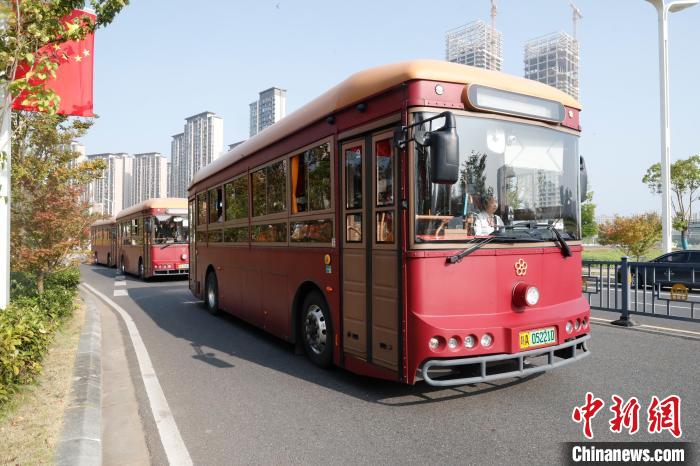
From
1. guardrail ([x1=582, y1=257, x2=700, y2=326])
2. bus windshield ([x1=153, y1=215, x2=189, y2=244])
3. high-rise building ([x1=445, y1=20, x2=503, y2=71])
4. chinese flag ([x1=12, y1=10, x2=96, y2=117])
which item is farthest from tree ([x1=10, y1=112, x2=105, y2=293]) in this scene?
high-rise building ([x1=445, y1=20, x2=503, y2=71])

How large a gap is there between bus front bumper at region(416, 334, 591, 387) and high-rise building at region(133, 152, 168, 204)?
68.2m

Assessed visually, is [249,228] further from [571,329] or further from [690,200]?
[690,200]

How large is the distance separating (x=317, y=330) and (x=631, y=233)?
2498 centimetres

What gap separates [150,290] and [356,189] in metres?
12.4

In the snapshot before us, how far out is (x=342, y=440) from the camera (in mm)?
3943

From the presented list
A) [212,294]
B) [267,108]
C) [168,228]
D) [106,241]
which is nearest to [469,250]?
[212,294]

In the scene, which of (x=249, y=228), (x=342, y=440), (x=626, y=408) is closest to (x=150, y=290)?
(x=249, y=228)

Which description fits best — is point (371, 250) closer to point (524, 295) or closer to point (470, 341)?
point (470, 341)

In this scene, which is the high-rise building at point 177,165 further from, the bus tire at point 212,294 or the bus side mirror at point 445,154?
the bus side mirror at point 445,154

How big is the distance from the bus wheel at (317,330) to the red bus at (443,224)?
0.9 inches

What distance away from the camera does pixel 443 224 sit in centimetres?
448

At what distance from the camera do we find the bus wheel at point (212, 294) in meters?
10.3

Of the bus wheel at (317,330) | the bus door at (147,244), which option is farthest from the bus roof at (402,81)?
the bus door at (147,244)

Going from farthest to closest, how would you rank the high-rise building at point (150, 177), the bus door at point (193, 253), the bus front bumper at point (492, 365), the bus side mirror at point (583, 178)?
the high-rise building at point (150, 177), the bus door at point (193, 253), the bus side mirror at point (583, 178), the bus front bumper at point (492, 365)
